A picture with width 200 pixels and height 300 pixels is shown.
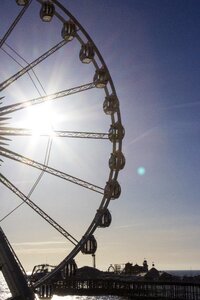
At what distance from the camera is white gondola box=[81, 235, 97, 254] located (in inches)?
1129

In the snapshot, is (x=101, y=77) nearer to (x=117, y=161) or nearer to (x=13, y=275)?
(x=117, y=161)

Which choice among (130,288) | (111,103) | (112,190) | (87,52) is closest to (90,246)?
(112,190)

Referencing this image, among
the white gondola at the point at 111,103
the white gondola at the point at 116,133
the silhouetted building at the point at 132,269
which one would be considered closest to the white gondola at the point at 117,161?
the white gondola at the point at 116,133

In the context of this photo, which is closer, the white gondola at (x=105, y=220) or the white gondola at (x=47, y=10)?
the white gondola at (x=105, y=220)

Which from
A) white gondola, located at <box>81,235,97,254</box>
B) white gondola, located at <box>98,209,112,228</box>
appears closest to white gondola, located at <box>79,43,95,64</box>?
white gondola, located at <box>98,209,112,228</box>

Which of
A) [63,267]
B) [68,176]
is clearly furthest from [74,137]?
[63,267]

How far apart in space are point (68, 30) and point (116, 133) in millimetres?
7635

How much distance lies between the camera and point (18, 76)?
28266mm

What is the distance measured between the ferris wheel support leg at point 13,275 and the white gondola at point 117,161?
17909mm

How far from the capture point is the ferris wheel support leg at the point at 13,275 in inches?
544

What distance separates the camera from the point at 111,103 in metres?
32.8

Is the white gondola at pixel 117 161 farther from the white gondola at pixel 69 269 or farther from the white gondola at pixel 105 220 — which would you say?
the white gondola at pixel 69 269

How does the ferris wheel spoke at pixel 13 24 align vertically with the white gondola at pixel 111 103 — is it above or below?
above

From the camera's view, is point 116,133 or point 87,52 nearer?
point 87,52
